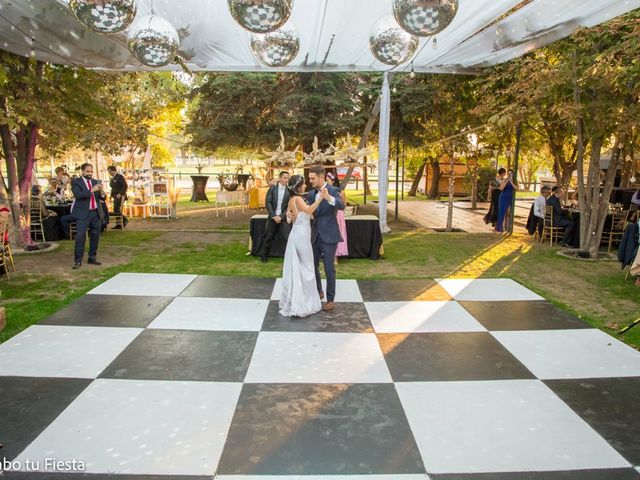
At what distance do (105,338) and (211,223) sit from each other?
977 cm

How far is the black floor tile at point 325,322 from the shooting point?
5555mm

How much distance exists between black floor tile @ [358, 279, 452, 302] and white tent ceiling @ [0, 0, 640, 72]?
4.03m

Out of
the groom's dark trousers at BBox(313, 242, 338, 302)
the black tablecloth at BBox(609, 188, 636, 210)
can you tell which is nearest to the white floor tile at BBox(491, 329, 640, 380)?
the groom's dark trousers at BBox(313, 242, 338, 302)

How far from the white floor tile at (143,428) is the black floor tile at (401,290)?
3290 mm

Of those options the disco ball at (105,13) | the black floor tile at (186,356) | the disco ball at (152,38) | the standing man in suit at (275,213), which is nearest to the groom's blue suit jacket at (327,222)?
the black floor tile at (186,356)

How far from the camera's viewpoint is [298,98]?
14.5 m

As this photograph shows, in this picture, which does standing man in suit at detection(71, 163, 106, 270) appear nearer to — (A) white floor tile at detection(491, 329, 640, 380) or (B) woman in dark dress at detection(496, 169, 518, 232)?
(A) white floor tile at detection(491, 329, 640, 380)

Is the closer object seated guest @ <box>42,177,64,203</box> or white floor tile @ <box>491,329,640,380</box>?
white floor tile @ <box>491,329,640,380</box>

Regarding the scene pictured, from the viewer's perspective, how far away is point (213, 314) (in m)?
6.05

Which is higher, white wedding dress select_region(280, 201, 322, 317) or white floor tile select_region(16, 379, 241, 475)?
white wedding dress select_region(280, 201, 322, 317)

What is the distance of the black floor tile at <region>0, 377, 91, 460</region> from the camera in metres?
3.27

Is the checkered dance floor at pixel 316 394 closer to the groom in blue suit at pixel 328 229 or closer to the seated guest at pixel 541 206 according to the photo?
the groom in blue suit at pixel 328 229

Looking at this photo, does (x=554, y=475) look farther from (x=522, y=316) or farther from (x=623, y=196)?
(x=623, y=196)

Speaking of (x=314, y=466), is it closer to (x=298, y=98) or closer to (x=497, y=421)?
(x=497, y=421)
